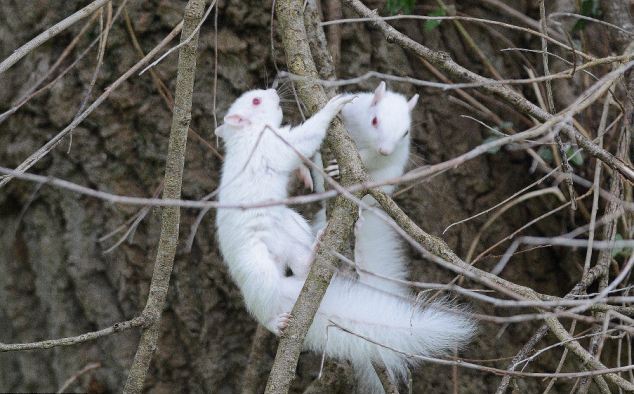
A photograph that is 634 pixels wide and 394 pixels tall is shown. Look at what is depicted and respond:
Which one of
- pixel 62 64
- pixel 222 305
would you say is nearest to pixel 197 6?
pixel 62 64

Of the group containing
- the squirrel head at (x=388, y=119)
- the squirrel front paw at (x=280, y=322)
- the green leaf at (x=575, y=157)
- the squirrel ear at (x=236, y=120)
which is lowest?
the squirrel front paw at (x=280, y=322)

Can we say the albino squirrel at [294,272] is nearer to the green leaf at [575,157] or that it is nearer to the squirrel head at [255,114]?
the squirrel head at [255,114]

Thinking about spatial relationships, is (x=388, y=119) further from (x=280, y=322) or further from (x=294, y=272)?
(x=280, y=322)

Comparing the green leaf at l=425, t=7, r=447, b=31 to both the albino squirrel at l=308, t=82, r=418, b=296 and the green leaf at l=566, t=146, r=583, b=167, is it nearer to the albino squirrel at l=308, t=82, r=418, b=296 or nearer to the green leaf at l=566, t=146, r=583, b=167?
the albino squirrel at l=308, t=82, r=418, b=296

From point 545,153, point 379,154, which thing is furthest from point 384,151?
point 545,153

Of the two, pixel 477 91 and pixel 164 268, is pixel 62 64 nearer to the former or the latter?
pixel 164 268

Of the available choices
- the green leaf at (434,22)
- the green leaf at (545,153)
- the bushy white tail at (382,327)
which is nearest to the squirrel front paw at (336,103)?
the bushy white tail at (382,327)

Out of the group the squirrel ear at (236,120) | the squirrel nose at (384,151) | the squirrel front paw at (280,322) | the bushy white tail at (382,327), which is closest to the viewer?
the bushy white tail at (382,327)
